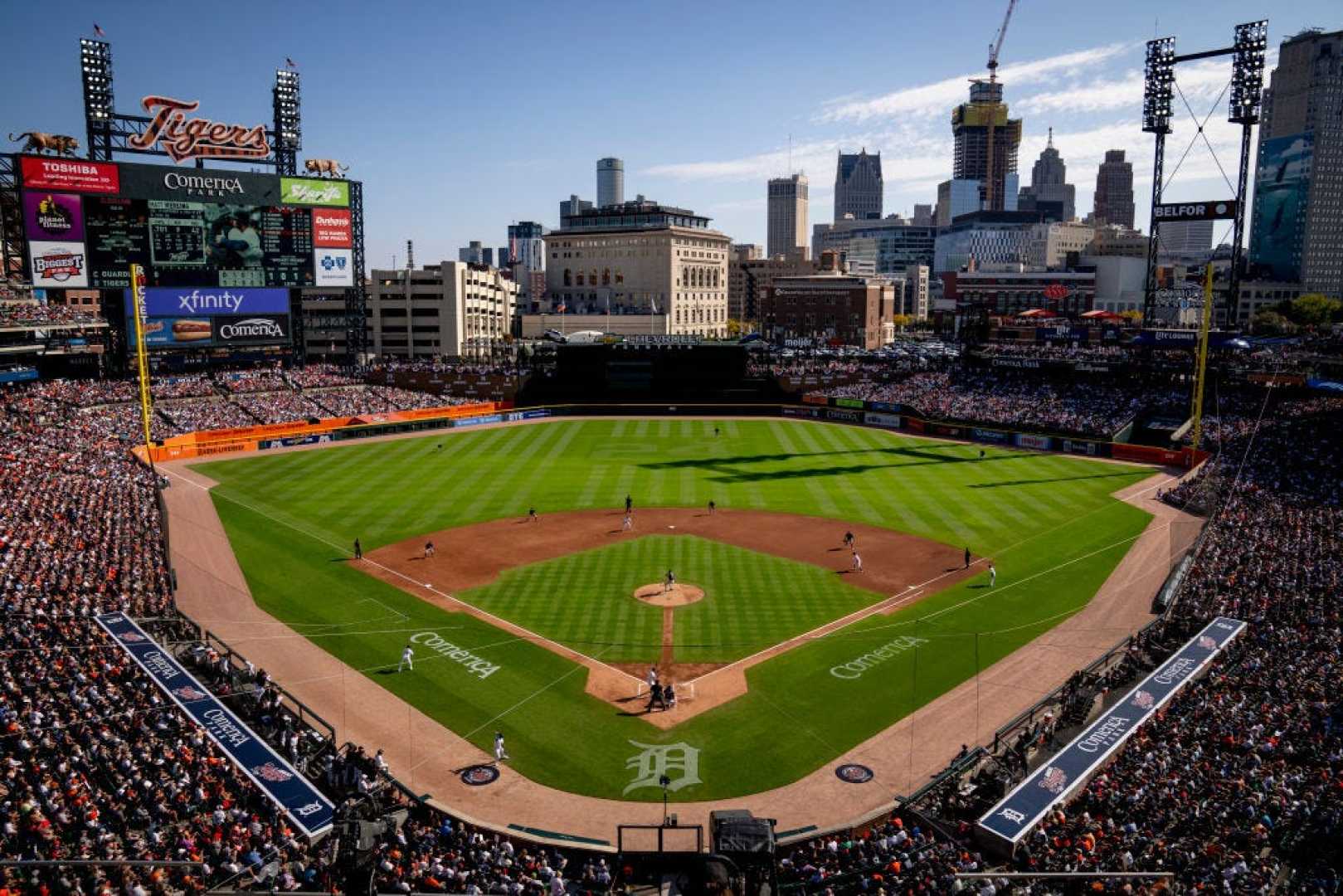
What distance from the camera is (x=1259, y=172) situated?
170m

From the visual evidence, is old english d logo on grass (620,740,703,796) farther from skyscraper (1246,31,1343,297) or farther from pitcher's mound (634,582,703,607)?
skyscraper (1246,31,1343,297)

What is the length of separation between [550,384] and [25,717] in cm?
7004

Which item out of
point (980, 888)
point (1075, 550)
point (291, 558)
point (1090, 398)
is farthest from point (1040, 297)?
point (980, 888)

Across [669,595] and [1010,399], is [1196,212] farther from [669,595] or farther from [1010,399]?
[669,595]

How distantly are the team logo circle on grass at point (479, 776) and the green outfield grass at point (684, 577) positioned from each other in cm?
74

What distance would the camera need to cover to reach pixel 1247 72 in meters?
70.6

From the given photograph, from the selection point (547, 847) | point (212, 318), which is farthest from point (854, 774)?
point (212, 318)

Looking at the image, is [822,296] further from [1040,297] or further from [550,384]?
[550,384]

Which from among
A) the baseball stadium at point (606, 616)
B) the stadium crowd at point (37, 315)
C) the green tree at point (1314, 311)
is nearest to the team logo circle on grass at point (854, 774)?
the baseball stadium at point (606, 616)

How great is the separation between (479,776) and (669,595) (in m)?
13.3

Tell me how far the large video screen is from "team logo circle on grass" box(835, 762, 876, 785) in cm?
6601

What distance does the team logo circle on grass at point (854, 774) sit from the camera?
71.7 feet

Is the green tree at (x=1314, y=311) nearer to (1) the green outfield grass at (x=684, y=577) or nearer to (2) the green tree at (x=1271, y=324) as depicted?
(2) the green tree at (x=1271, y=324)

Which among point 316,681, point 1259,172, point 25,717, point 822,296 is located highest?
point 1259,172
